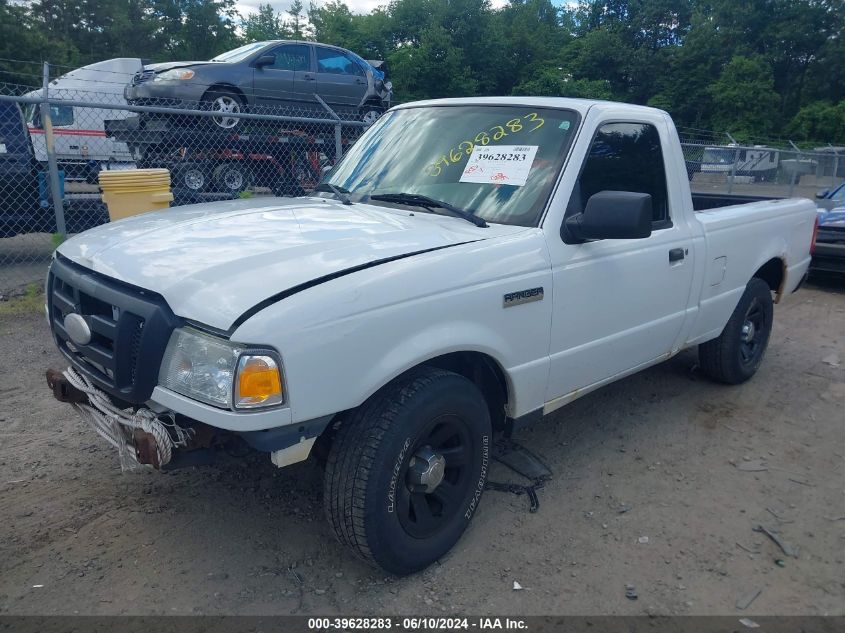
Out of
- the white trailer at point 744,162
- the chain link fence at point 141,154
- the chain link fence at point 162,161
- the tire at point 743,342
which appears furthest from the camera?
the white trailer at point 744,162

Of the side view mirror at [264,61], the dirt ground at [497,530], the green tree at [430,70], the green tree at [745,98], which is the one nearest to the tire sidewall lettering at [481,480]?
the dirt ground at [497,530]

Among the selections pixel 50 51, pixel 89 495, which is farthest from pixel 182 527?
pixel 50 51

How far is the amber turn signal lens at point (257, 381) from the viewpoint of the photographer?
219 cm

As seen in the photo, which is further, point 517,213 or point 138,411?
point 517,213

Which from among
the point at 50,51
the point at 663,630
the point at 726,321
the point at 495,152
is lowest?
the point at 663,630

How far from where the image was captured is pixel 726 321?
470 cm

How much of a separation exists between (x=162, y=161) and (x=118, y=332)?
722 cm

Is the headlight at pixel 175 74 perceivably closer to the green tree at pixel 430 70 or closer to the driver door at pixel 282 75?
the driver door at pixel 282 75

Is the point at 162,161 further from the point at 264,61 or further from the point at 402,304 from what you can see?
the point at 402,304

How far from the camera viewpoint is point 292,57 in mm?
11539

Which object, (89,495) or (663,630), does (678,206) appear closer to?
(663,630)

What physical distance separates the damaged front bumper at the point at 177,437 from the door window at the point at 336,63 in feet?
33.7

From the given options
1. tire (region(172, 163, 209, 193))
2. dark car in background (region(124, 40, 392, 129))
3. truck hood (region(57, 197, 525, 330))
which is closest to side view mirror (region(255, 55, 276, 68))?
dark car in background (region(124, 40, 392, 129))

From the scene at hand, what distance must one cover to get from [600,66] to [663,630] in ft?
169
